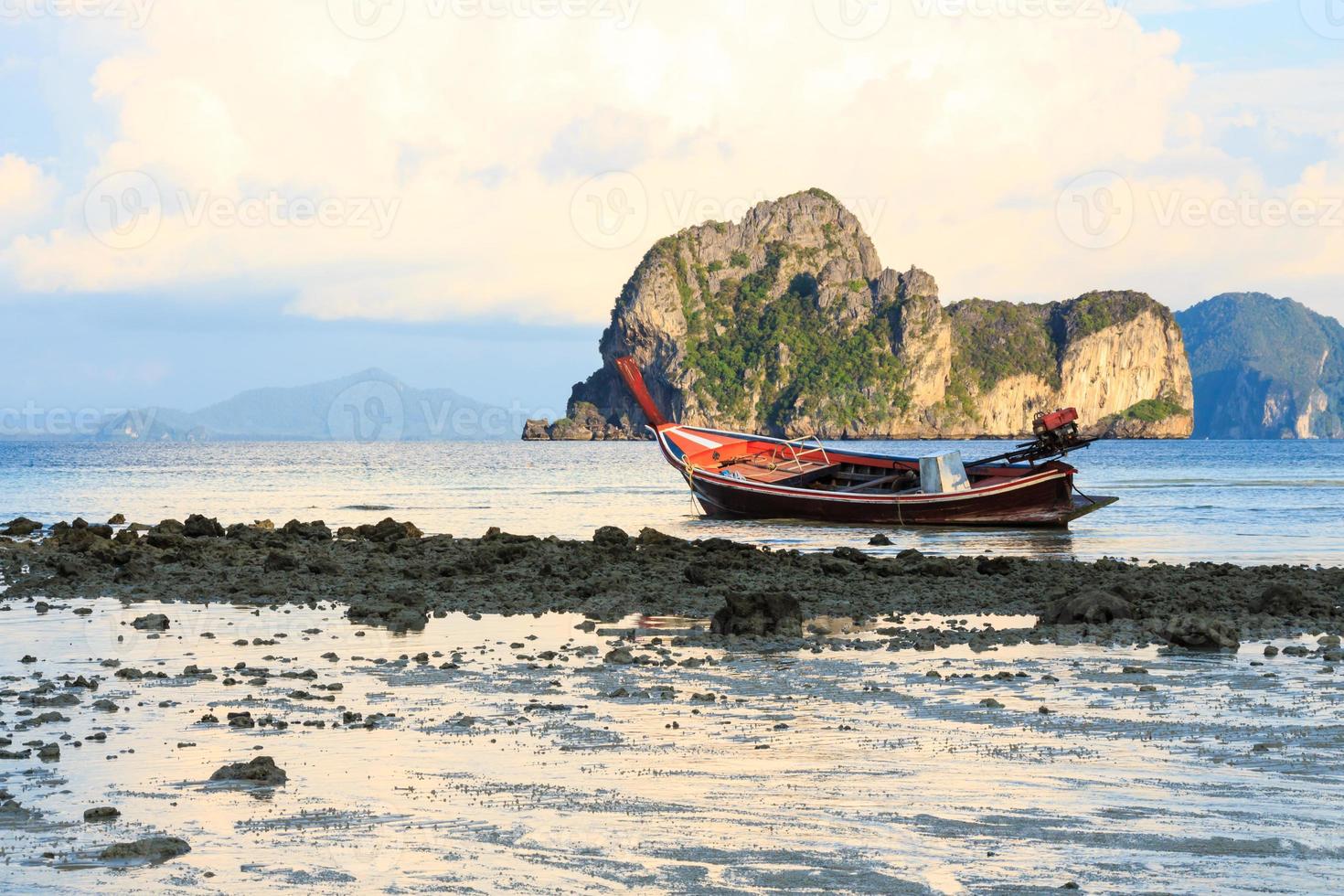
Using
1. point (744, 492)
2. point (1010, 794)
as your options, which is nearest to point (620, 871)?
point (1010, 794)

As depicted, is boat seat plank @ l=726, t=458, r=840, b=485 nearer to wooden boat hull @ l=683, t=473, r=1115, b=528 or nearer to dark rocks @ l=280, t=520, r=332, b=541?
wooden boat hull @ l=683, t=473, r=1115, b=528

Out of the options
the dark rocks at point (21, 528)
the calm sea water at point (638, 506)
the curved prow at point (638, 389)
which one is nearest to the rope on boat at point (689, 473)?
the calm sea water at point (638, 506)

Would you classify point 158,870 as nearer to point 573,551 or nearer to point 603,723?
point 603,723

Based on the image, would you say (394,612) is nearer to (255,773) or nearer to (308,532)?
(255,773)

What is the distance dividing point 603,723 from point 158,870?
414cm

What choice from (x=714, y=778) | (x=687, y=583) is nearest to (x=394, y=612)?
(x=687, y=583)

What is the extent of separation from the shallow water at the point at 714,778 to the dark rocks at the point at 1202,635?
0.51m

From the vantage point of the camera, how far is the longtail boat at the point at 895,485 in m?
36.8

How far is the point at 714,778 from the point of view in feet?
29.4

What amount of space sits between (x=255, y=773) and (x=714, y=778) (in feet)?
9.26

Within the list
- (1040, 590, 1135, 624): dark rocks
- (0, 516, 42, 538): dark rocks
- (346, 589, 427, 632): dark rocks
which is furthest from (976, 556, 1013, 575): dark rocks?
(0, 516, 42, 538): dark rocks

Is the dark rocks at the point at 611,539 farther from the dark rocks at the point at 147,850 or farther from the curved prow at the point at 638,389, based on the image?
the curved prow at the point at 638,389

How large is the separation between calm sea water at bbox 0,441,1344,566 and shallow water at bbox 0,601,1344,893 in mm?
16987

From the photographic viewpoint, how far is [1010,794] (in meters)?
8.57
